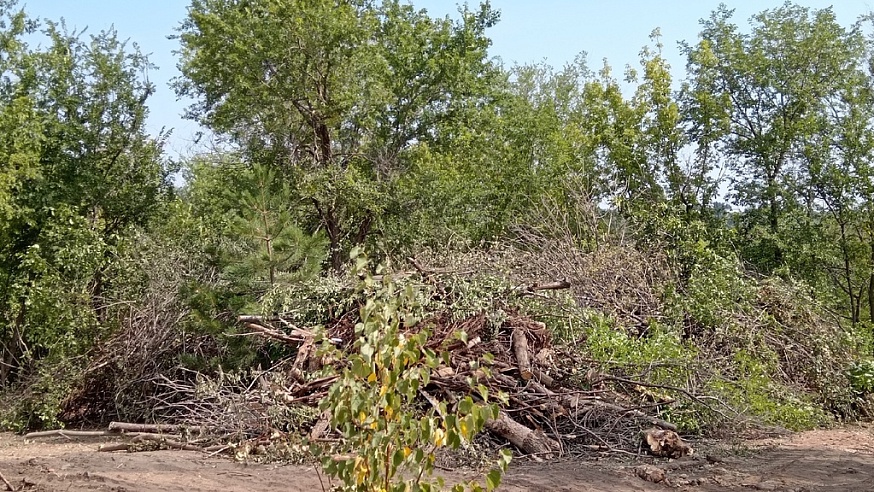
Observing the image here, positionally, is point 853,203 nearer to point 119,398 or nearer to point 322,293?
point 322,293

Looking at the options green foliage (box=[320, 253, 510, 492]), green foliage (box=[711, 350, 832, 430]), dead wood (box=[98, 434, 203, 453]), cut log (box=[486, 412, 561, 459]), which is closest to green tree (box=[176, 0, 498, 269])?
dead wood (box=[98, 434, 203, 453])

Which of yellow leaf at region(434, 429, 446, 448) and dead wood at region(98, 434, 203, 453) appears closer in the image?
yellow leaf at region(434, 429, 446, 448)

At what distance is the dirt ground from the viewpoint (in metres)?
6.00

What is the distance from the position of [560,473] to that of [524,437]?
783mm

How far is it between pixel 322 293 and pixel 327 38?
5.02 m

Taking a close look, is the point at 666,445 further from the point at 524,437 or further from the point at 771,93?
the point at 771,93

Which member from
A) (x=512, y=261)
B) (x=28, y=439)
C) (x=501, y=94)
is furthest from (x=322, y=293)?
(x=501, y=94)

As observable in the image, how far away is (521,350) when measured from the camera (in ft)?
27.5

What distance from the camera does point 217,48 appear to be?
13250mm

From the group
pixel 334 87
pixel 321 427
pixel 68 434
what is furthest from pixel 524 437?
pixel 334 87

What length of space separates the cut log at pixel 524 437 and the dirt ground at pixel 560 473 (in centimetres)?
23

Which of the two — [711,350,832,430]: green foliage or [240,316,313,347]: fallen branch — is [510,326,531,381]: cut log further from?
[240,316,313,347]: fallen branch

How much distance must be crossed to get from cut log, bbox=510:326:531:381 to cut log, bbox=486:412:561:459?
0.67 meters

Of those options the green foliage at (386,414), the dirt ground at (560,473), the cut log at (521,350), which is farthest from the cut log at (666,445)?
the green foliage at (386,414)
